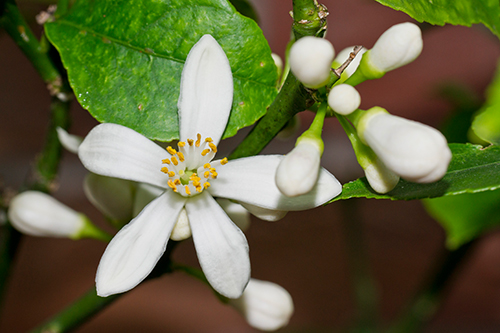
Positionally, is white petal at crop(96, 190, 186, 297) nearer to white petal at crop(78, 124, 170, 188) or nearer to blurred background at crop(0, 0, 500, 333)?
white petal at crop(78, 124, 170, 188)

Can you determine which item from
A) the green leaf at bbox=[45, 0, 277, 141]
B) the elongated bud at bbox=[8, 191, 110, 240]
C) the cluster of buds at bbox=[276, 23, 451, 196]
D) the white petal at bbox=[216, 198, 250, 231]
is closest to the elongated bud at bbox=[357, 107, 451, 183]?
the cluster of buds at bbox=[276, 23, 451, 196]

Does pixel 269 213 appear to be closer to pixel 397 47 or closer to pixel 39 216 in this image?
pixel 397 47

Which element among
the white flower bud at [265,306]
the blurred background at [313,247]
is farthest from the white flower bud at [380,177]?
the blurred background at [313,247]

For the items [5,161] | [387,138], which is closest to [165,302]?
[5,161]

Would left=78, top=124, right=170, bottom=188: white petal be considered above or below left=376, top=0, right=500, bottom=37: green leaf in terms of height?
below

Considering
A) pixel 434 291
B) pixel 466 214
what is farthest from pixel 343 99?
pixel 434 291

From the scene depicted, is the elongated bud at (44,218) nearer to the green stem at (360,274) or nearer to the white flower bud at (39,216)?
the white flower bud at (39,216)
